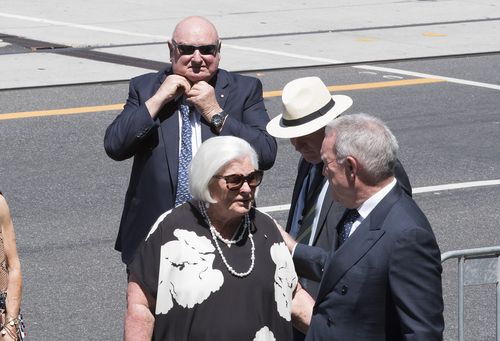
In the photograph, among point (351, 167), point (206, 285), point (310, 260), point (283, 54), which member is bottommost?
point (283, 54)

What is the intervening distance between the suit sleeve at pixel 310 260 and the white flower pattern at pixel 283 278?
23cm

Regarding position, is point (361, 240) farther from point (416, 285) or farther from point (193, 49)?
point (193, 49)

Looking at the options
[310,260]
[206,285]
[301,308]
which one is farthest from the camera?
[310,260]

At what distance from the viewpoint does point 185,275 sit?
196 inches

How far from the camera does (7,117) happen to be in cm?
1402

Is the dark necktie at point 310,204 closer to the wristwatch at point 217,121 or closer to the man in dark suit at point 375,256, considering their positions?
the wristwatch at point 217,121

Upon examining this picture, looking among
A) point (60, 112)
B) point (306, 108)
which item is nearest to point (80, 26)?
point (60, 112)

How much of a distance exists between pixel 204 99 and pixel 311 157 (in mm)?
693

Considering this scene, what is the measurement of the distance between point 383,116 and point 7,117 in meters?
4.33

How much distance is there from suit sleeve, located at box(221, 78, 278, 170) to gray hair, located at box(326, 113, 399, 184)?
1531 mm

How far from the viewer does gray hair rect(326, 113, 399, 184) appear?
15.3ft

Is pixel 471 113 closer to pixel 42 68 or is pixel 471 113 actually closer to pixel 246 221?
pixel 42 68

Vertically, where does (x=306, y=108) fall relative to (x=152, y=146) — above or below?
above

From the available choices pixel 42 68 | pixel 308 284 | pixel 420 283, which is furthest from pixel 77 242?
pixel 42 68
